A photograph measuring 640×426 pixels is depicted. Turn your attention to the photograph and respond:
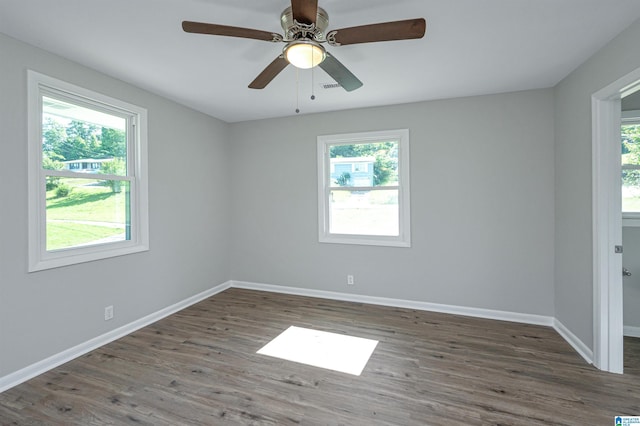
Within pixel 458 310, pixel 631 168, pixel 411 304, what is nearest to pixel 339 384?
pixel 411 304

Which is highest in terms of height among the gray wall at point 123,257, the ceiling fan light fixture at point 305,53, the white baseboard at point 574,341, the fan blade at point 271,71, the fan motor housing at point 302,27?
the fan motor housing at point 302,27

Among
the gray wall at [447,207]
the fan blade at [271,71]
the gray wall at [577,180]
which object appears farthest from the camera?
the gray wall at [447,207]

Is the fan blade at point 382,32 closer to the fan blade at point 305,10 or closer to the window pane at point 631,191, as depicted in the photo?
the fan blade at point 305,10

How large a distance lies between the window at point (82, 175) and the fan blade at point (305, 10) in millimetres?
2239

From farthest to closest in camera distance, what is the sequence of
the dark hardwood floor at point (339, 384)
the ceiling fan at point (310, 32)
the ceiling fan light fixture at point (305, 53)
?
1. the dark hardwood floor at point (339, 384)
2. the ceiling fan light fixture at point (305, 53)
3. the ceiling fan at point (310, 32)

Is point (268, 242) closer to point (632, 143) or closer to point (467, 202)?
point (467, 202)

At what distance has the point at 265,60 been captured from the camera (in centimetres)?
258

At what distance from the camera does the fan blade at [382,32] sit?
1580 millimetres

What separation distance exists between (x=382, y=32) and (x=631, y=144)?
10.2 feet

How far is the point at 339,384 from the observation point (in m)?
2.25

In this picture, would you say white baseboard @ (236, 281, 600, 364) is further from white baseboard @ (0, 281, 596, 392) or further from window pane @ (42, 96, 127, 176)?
window pane @ (42, 96, 127, 176)

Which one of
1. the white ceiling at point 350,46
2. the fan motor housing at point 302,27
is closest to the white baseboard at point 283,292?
the white ceiling at point 350,46

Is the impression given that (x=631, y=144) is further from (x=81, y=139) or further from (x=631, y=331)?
(x=81, y=139)

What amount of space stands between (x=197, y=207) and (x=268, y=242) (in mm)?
1118
